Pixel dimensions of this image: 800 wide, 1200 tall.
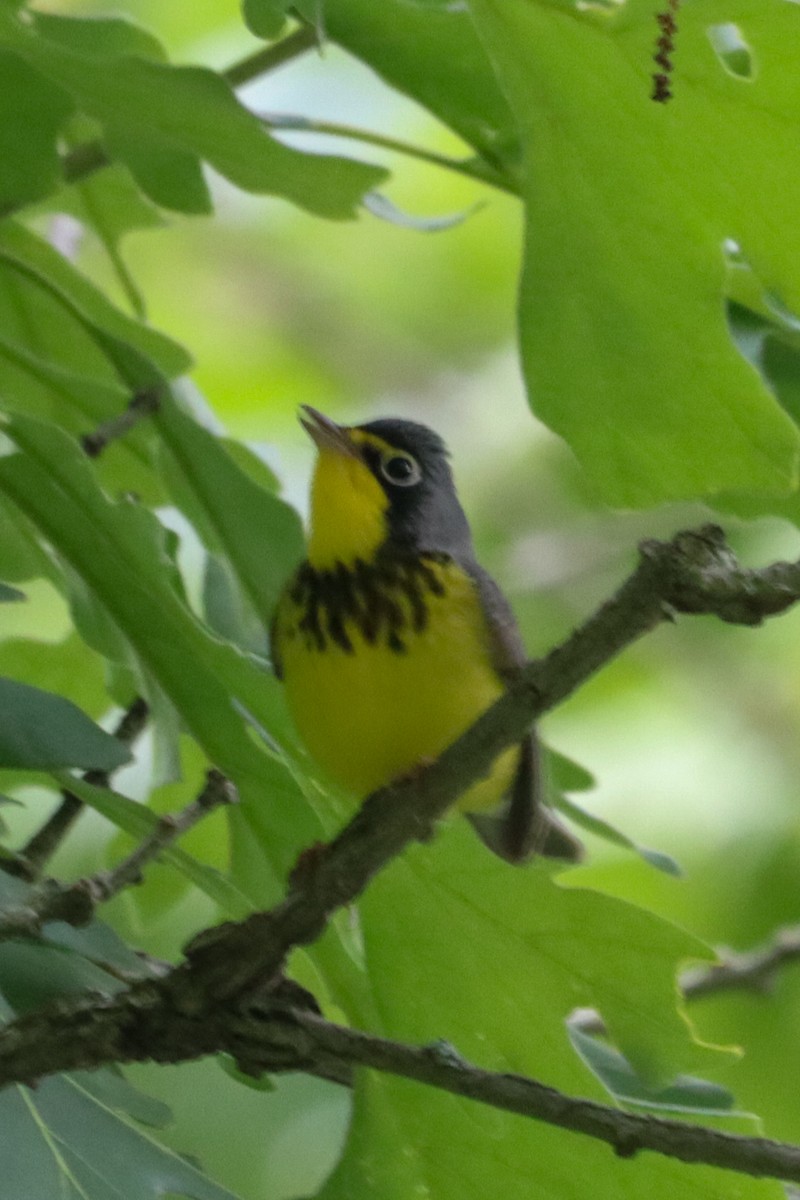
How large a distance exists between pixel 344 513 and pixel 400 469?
0.11 meters

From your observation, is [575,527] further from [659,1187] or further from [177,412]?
[659,1187]

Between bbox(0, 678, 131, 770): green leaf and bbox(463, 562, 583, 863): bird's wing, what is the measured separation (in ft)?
1.49

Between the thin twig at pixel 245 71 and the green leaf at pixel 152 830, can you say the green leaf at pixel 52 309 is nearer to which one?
the thin twig at pixel 245 71

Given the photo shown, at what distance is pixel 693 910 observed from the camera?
10.3ft

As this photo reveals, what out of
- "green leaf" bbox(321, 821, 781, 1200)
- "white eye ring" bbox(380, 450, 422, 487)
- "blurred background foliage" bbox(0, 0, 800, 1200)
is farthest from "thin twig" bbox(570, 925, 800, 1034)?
"green leaf" bbox(321, 821, 781, 1200)

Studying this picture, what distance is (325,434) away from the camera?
1822mm

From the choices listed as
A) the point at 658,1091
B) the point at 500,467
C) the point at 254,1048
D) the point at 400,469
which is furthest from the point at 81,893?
the point at 500,467

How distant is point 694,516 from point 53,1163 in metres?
2.58

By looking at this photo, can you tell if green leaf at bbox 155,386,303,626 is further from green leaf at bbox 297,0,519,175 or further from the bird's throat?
green leaf at bbox 297,0,519,175

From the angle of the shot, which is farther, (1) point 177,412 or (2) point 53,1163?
(1) point 177,412

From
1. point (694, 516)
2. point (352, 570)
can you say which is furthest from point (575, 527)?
point (352, 570)

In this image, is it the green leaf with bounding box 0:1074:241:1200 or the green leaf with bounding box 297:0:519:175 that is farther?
the green leaf with bounding box 297:0:519:175

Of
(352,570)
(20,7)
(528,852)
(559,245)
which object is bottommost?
(528,852)

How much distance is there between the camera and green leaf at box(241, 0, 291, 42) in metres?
1.31
